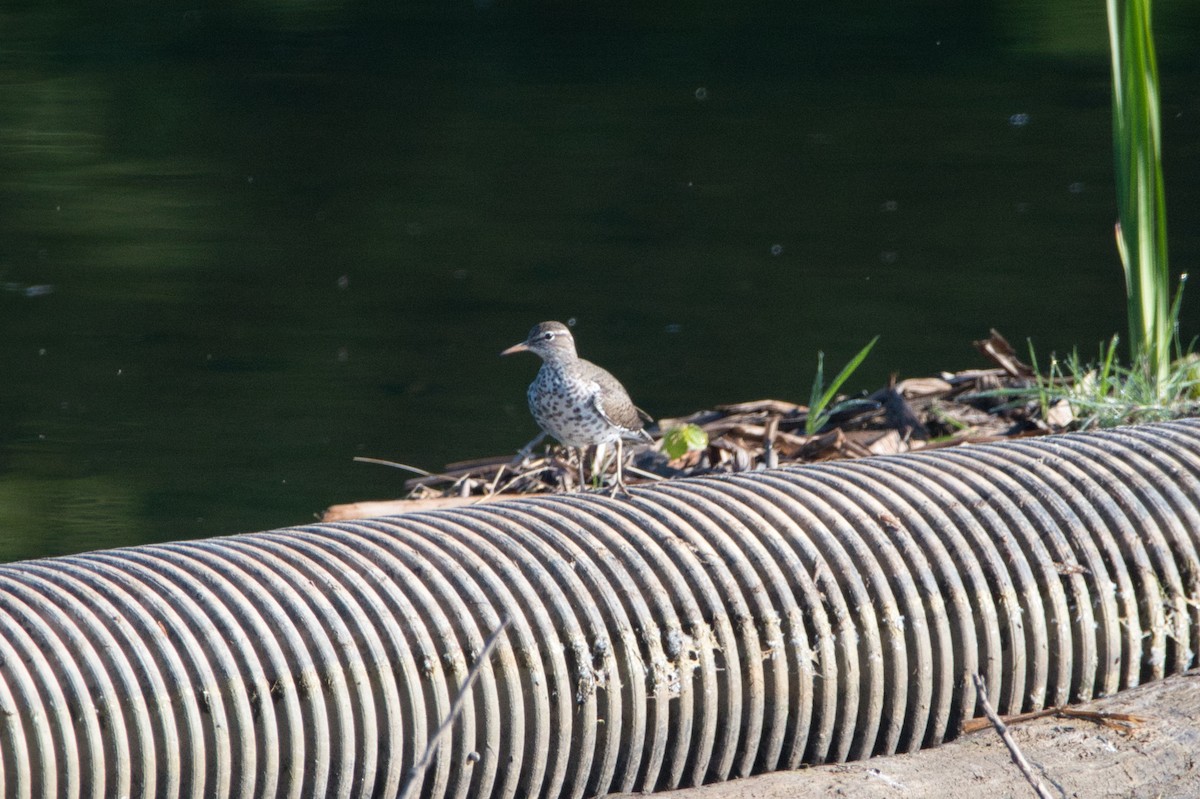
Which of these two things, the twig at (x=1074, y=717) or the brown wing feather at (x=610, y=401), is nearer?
the twig at (x=1074, y=717)

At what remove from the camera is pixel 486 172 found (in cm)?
791

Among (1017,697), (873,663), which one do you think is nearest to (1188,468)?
(1017,697)

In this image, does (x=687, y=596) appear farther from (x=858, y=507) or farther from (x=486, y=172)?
(x=486, y=172)

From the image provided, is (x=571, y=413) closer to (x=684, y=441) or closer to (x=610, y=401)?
(x=610, y=401)

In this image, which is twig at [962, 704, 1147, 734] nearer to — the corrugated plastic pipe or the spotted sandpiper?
the corrugated plastic pipe

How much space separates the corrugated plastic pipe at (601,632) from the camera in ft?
6.65

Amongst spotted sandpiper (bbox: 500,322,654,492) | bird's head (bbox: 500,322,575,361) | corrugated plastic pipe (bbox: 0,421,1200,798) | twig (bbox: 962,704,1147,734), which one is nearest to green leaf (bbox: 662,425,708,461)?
spotted sandpiper (bbox: 500,322,654,492)

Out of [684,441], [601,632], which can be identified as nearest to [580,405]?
[684,441]

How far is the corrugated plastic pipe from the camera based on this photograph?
79.8 inches

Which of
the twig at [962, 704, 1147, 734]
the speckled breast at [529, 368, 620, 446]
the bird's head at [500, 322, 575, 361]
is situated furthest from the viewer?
the bird's head at [500, 322, 575, 361]

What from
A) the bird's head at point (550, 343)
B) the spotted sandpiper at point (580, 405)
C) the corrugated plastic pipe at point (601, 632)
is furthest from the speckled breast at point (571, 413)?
the corrugated plastic pipe at point (601, 632)

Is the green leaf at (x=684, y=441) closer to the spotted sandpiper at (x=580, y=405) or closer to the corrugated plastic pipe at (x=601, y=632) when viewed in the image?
the spotted sandpiper at (x=580, y=405)

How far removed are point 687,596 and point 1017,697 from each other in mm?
571

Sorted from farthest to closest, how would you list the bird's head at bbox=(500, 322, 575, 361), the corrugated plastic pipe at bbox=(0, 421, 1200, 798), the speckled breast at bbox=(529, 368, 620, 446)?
the bird's head at bbox=(500, 322, 575, 361)
the speckled breast at bbox=(529, 368, 620, 446)
the corrugated plastic pipe at bbox=(0, 421, 1200, 798)
